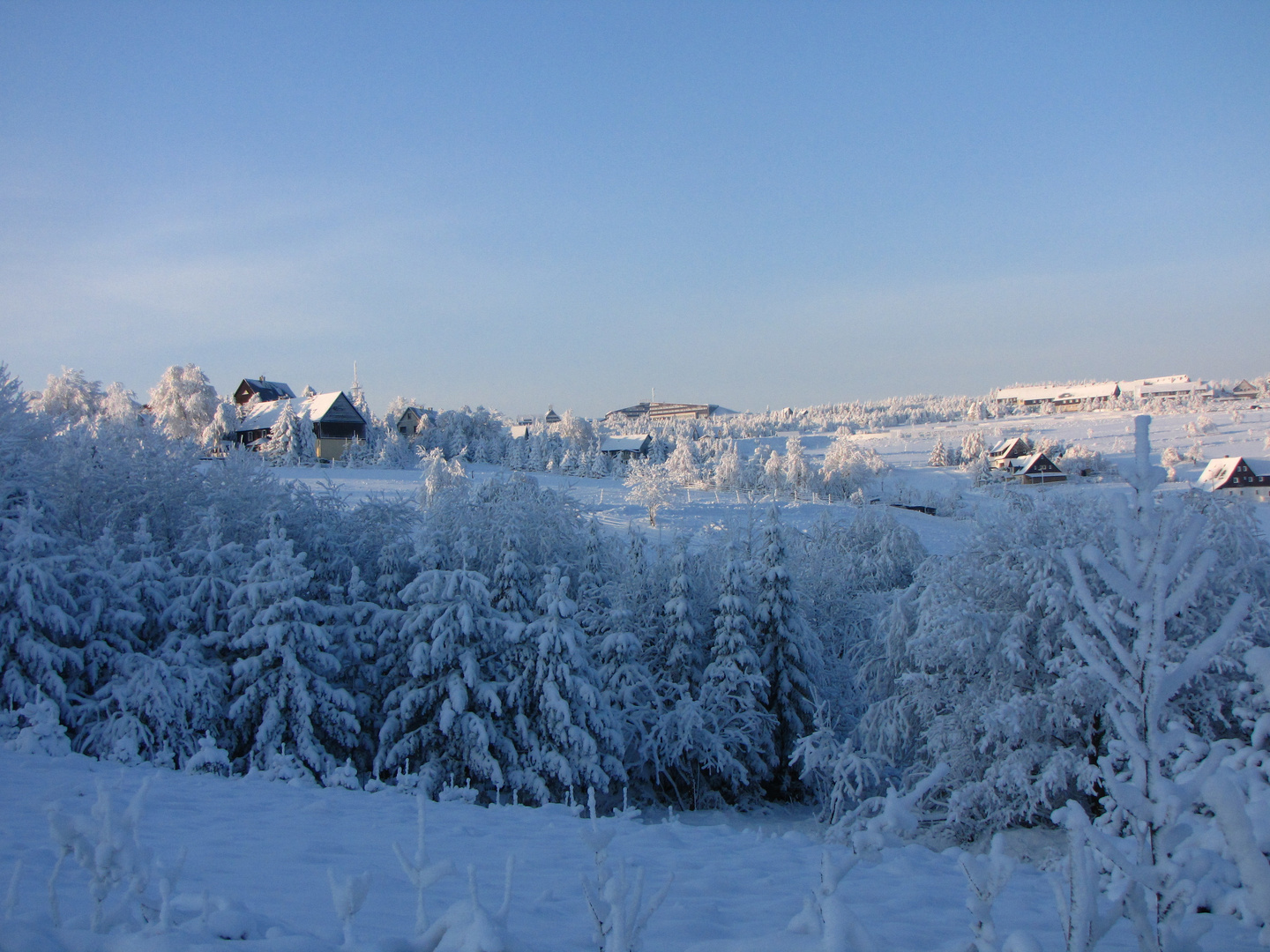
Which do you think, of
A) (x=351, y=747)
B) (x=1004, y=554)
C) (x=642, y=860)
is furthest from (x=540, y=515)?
(x=642, y=860)

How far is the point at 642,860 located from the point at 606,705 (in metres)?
10.2

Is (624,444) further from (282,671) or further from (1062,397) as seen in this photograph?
(1062,397)

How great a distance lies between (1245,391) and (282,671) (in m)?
200

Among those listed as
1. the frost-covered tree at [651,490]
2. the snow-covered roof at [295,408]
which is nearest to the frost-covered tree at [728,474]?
the frost-covered tree at [651,490]

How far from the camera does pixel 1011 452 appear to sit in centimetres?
8581

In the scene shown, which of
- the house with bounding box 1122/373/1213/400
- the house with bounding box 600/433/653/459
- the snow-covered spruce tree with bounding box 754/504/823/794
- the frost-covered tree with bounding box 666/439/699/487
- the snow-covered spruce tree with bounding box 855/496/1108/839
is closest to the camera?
the snow-covered spruce tree with bounding box 855/496/1108/839

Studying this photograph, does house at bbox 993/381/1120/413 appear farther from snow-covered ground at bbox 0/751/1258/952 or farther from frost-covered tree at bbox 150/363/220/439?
snow-covered ground at bbox 0/751/1258/952

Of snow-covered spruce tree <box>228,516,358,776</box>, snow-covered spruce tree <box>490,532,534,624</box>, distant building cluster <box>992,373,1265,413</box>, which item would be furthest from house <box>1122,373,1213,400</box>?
snow-covered spruce tree <box>228,516,358,776</box>

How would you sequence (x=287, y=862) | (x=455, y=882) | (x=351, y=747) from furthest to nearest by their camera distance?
(x=351, y=747) → (x=287, y=862) → (x=455, y=882)

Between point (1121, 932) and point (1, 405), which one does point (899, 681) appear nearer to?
point (1121, 932)

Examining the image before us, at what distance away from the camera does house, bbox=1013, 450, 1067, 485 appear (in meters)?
72.9

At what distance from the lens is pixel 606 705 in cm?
1750

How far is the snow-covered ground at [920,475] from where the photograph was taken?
40537mm

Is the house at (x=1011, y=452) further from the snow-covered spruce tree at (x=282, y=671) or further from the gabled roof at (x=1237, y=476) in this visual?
the snow-covered spruce tree at (x=282, y=671)
